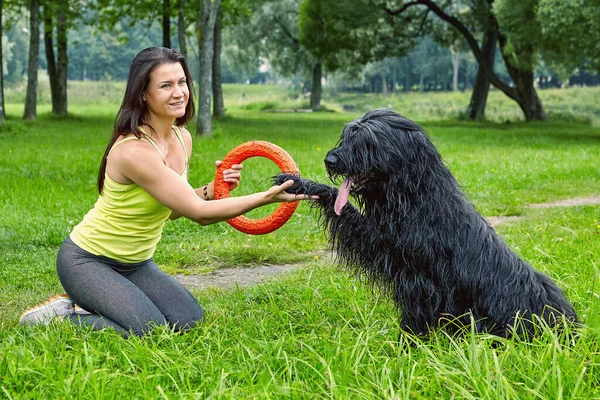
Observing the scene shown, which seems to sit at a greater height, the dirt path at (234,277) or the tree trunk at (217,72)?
the tree trunk at (217,72)

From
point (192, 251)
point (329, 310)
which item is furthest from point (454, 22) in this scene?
point (329, 310)

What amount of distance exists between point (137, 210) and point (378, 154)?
68.9 inches

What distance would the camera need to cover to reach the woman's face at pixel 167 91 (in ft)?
14.5

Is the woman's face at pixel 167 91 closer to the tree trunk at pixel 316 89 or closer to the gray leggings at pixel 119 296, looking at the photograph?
the gray leggings at pixel 119 296

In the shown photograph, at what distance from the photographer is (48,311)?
179 inches

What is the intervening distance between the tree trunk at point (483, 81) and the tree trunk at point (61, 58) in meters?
18.1

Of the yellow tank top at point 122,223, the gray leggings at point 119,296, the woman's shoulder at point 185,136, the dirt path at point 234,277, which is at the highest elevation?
the woman's shoulder at point 185,136

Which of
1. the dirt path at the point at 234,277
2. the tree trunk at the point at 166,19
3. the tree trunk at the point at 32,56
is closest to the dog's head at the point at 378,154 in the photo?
the dirt path at the point at 234,277

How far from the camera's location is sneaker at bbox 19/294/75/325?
446 centimetres

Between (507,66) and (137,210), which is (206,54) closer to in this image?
(137,210)

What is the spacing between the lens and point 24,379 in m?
3.26

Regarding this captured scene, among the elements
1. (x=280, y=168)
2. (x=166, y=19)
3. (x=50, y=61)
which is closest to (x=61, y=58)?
(x=50, y=61)

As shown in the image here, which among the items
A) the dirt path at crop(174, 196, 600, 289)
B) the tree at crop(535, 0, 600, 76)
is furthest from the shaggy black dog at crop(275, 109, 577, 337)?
the tree at crop(535, 0, 600, 76)

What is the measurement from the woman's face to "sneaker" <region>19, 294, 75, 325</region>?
1.39 meters
